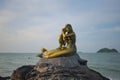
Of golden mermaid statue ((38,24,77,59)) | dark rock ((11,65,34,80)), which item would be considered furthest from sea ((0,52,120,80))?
dark rock ((11,65,34,80))

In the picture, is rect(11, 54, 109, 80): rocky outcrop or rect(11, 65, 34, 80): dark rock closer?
rect(11, 54, 109, 80): rocky outcrop

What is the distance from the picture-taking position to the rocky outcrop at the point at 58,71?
12.5m

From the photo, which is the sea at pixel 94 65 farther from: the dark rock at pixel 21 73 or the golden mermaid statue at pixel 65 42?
the dark rock at pixel 21 73

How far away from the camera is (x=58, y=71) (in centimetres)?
1255

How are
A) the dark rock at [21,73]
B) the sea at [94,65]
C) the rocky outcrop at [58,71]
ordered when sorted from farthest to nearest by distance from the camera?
the sea at [94,65] < the dark rock at [21,73] < the rocky outcrop at [58,71]

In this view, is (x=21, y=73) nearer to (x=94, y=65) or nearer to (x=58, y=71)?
(x=58, y=71)

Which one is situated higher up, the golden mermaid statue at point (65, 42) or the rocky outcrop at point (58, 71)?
the golden mermaid statue at point (65, 42)

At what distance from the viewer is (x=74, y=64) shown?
1332 centimetres

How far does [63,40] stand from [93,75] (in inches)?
109

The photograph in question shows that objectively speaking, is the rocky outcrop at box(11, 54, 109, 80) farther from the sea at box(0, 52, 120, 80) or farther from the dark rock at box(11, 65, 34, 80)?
the sea at box(0, 52, 120, 80)

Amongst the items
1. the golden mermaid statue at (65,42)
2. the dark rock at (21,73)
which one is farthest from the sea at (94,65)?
the dark rock at (21,73)

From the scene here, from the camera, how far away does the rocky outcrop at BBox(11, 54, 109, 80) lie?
41.0ft

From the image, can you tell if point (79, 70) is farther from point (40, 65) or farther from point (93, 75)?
point (40, 65)

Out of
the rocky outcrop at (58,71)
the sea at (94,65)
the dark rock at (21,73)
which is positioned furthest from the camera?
the sea at (94,65)
